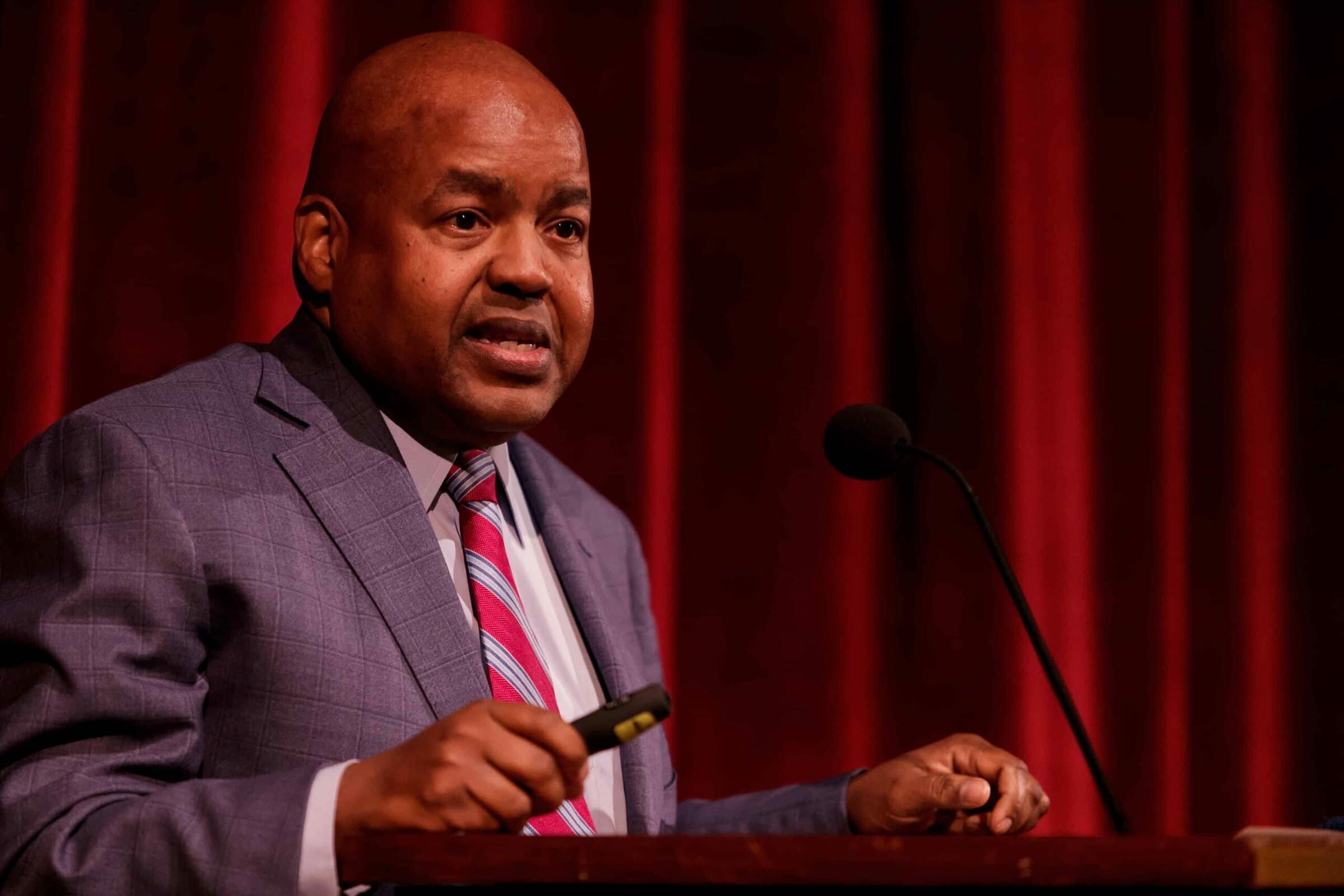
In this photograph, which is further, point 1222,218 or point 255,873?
point 1222,218

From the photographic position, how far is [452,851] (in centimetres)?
75

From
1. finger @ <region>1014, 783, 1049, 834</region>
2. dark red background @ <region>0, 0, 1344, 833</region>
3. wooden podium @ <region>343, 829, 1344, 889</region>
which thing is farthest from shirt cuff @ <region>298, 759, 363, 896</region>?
dark red background @ <region>0, 0, 1344, 833</region>

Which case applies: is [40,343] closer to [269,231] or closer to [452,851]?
[269,231]

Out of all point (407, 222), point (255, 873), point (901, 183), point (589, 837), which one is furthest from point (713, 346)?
point (589, 837)

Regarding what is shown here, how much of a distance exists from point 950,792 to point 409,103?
802 mm

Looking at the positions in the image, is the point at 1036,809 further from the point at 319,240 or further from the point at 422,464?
the point at 319,240

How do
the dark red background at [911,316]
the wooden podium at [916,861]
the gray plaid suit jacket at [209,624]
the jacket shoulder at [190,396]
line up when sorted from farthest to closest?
1. the dark red background at [911,316]
2. the jacket shoulder at [190,396]
3. the gray plaid suit jacket at [209,624]
4. the wooden podium at [916,861]

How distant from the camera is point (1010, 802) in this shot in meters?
1.23

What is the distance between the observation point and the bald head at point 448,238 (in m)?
1.30

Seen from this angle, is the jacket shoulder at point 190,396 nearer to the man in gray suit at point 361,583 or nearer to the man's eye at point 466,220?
the man in gray suit at point 361,583

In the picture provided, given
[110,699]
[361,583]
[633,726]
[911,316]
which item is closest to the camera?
[633,726]

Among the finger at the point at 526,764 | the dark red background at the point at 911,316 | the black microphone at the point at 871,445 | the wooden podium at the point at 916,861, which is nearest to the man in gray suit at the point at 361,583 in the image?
the finger at the point at 526,764

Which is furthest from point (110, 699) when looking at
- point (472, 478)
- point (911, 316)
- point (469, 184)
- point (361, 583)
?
point (911, 316)

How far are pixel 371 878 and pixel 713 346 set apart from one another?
1.28 meters
